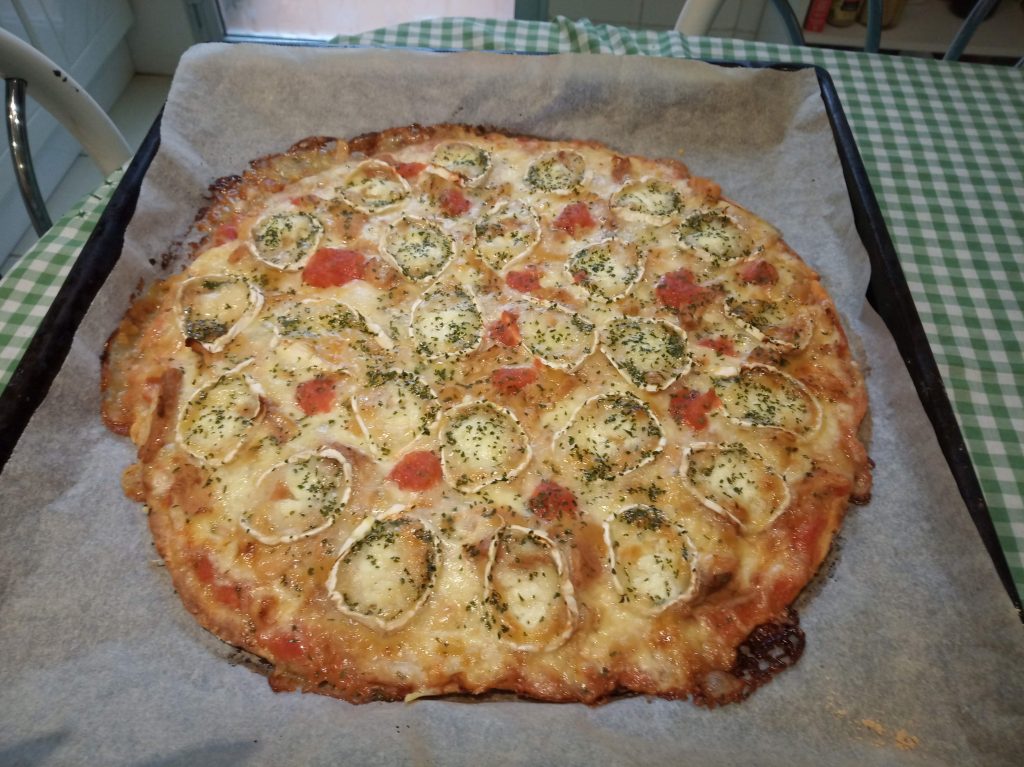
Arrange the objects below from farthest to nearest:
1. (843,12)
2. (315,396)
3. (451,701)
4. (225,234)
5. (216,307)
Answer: (843,12) → (225,234) → (216,307) → (315,396) → (451,701)

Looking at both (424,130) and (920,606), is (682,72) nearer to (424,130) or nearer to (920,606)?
(424,130)

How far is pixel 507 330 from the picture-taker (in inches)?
119

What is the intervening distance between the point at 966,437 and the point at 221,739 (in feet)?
8.79

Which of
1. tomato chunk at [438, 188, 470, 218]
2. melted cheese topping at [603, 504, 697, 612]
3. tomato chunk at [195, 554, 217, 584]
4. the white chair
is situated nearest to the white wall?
the white chair

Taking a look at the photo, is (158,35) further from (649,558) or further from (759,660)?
(759,660)

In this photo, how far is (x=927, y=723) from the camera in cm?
208

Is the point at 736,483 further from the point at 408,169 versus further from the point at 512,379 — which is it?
the point at 408,169

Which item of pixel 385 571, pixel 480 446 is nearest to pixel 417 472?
pixel 480 446

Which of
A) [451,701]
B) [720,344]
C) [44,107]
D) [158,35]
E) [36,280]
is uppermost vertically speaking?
[44,107]

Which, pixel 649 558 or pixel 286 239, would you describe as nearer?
pixel 649 558

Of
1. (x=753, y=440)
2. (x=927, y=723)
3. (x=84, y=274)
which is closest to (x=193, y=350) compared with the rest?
(x=84, y=274)

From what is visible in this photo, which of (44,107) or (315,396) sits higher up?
(44,107)

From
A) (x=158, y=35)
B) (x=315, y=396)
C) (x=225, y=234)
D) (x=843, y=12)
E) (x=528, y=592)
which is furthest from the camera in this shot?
(x=158, y=35)

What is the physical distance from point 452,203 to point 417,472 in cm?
141
